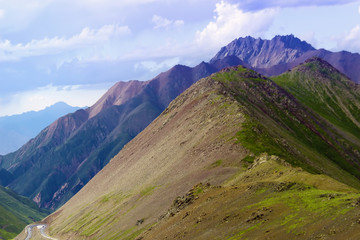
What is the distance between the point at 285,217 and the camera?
225 ft

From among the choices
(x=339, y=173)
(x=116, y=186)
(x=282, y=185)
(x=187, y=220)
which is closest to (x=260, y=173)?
(x=282, y=185)

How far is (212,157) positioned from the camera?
468 ft

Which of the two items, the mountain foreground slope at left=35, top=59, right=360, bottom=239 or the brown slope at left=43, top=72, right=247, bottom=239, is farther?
the brown slope at left=43, top=72, right=247, bottom=239

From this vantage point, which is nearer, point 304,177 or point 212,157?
point 304,177

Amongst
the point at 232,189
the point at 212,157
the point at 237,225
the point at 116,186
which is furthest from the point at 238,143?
the point at 116,186

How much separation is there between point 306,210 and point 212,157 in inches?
2977

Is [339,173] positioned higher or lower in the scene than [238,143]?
lower

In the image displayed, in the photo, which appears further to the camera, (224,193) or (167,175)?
(167,175)

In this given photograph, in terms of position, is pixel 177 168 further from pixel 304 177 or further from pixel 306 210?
pixel 306 210

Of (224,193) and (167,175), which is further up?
(167,175)

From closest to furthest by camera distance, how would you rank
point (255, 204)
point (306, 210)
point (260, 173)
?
1. point (306, 210)
2. point (255, 204)
3. point (260, 173)

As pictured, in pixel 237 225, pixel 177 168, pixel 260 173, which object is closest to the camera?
pixel 237 225

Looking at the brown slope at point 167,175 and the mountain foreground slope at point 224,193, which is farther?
the brown slope at point 167,175

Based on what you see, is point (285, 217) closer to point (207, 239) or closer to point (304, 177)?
point (207, 239)
